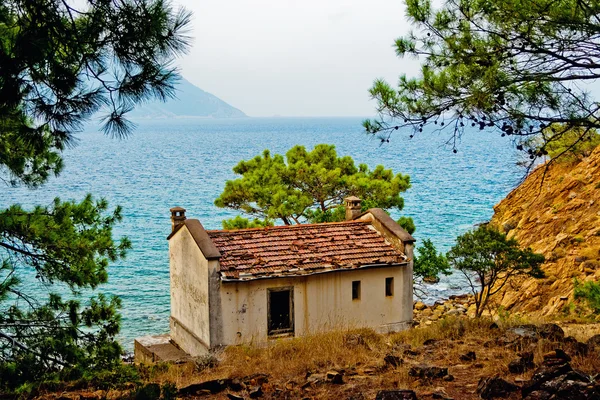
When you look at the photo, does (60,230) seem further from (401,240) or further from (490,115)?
(401,240)

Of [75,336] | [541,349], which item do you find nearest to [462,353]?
[541,349]

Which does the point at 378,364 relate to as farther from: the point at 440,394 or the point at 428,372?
the point at 440,394

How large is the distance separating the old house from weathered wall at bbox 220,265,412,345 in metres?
0.03

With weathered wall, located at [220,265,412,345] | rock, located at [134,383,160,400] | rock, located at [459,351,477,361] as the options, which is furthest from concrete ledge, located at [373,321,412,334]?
rock, located at [134,383,160,400]

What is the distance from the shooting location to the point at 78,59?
8852 millimetres

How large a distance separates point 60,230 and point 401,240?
12.5 m

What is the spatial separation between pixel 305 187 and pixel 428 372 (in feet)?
68.0

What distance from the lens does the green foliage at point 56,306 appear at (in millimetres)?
11148

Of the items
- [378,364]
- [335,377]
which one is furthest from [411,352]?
[335,377]

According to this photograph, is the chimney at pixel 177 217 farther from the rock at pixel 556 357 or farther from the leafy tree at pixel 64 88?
the rock at pixel 556 357

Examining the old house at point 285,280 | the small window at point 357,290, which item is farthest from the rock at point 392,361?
the small window at point 357,290

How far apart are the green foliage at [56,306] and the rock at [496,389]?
19.2 ft

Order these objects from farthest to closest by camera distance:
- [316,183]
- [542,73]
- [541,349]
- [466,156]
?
[466,156] < [316,183] < [541,349] < [542,73]

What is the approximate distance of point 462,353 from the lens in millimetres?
12945
